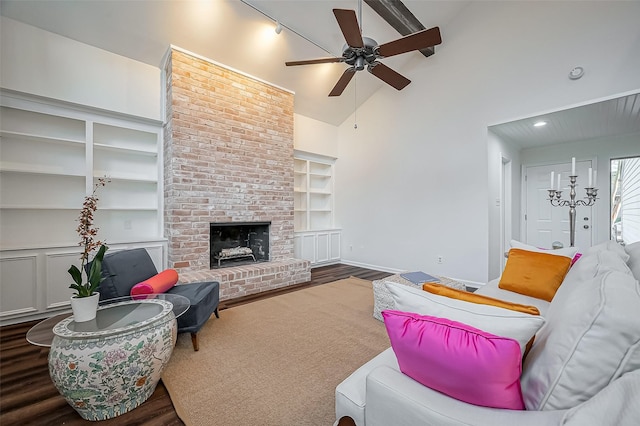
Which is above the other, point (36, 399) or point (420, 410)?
point (420, 410)

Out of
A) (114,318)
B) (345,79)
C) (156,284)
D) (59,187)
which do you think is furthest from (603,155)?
(59,187)

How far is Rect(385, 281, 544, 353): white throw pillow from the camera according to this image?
850 mm

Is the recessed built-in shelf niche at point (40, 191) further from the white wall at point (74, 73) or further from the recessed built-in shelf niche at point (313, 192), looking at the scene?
the recessed built-in shelf niche at point (313, 192)

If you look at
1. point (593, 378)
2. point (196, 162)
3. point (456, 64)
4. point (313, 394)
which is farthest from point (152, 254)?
point (456, 64)

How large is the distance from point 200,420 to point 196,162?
10.1 feet

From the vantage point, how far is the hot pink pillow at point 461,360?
0.78 meters

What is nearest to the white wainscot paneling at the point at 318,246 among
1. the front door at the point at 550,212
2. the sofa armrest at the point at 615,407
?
the front door at the point at 550,212

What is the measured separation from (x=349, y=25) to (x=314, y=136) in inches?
137

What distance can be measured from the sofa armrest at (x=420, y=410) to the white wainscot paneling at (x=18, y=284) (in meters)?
3.81

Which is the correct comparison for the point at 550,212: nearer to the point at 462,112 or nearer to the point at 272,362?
the point at 462,112

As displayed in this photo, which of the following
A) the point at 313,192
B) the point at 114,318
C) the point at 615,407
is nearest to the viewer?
the point at 615,407

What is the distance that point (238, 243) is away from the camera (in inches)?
180

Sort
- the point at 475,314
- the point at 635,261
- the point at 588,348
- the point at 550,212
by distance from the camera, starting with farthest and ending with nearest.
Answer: the point at 550,212, the point at 635,261, the point at 475,314, the point at 588,348

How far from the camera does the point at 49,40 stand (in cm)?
300
